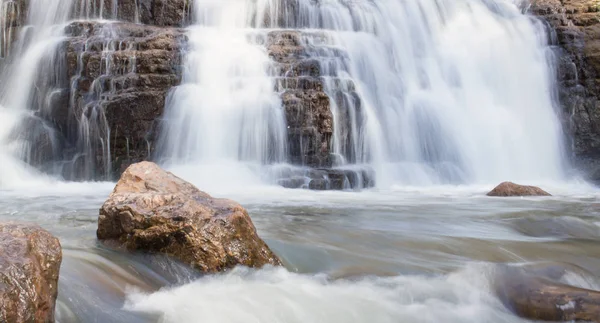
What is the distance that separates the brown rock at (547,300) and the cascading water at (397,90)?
26.1 ft

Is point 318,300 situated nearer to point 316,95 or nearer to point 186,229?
point 186,229

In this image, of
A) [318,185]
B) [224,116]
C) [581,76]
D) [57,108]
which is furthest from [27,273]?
[581,76]

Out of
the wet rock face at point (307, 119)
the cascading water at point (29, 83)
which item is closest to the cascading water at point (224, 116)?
the wet rock face at point (307, 119)

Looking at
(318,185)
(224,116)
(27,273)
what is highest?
(224,116)

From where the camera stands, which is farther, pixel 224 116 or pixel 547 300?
pixel 224 116

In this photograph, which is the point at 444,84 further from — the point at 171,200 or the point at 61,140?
the point at 171,200

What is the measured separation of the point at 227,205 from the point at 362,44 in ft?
35.1

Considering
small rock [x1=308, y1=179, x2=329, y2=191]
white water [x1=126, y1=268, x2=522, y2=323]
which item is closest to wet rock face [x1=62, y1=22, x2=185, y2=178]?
small rock [x1=308, y1=179, x2=329, y2=191]

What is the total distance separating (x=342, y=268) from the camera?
4035mm

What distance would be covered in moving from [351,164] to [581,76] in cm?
780

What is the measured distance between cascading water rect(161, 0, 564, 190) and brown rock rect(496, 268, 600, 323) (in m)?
7.96

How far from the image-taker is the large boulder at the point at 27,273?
2262 mm

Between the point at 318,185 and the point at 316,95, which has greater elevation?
the point at 316,95

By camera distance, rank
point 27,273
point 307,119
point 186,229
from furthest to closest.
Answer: point 307,119 < point 186,229 < point 27,273
